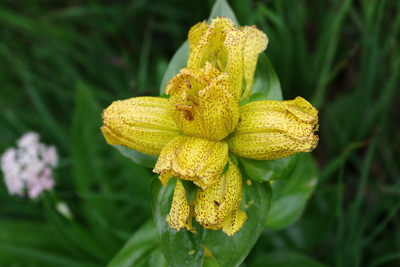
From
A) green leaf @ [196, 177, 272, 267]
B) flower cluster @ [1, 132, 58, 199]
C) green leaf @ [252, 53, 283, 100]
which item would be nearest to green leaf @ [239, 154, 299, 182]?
green leaf @ [196, 177, 272, 267]

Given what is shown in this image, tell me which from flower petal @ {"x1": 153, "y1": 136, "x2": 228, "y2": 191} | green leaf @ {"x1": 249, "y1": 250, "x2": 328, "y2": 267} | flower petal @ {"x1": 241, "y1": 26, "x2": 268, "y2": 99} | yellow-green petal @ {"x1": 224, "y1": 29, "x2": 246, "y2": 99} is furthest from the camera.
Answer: green leaf @ {"x1": 249, "y1": 250, "x2": 328, "y2": 267}

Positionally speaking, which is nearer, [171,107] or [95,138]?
[171,107]

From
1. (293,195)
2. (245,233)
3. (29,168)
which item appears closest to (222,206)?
(245,233)

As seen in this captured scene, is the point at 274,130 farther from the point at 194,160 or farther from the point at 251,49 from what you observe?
the point at 251,49

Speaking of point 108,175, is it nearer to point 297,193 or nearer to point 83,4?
point 297,193

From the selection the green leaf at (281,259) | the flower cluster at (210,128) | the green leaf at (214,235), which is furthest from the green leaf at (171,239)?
the green leaf at (281,259)

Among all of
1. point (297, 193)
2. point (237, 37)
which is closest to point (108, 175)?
point (297, 193)

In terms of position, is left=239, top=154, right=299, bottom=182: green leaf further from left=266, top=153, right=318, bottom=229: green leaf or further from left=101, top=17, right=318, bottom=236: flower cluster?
left=266, top=153, right=318, bottom=229: green leaf
